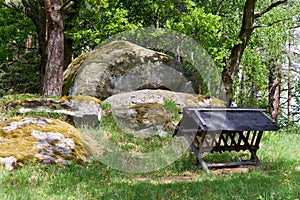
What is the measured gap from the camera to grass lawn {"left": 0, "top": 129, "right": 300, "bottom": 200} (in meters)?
4.86

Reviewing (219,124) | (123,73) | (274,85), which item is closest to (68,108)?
(123,73)

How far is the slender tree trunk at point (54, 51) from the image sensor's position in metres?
12.1

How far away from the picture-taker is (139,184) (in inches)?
228

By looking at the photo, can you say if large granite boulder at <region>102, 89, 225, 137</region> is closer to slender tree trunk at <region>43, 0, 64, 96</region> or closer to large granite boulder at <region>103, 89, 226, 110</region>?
large granite boulder at <region>103, 89, 226, 110</region>

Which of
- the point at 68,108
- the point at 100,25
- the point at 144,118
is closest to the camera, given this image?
the point at 144,118

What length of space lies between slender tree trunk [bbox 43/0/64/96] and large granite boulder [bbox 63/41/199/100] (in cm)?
65

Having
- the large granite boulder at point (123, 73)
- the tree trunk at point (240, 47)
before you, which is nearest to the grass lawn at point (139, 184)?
the large granite boulder at point (123, 73)

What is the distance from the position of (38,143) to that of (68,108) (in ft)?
10.3

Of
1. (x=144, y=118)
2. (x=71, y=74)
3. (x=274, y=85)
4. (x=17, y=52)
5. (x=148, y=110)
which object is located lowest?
(x=144, y=118)

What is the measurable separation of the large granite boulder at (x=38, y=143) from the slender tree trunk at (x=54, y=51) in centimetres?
450

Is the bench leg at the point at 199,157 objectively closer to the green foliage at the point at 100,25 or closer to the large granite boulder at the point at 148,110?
the large granite boulder at the point at 148,110

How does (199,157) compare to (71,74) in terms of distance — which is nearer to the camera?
(199,157)

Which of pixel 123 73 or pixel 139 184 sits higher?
pixel 123 73

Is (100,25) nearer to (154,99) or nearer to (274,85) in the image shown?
(154,99)
